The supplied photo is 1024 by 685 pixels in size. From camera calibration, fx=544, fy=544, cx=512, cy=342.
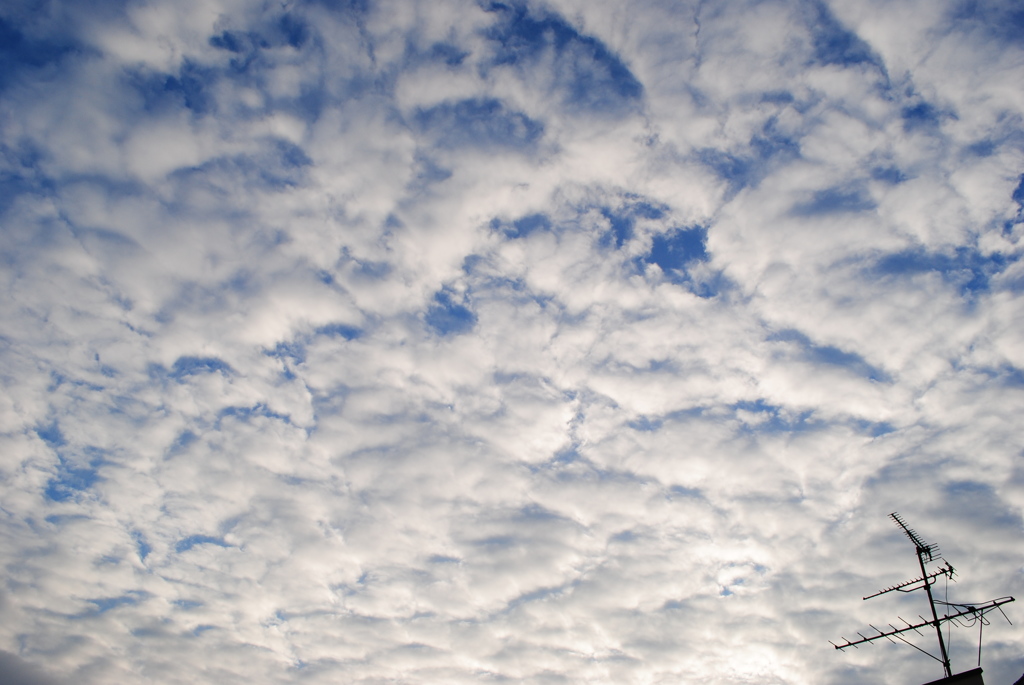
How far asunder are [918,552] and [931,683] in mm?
5688

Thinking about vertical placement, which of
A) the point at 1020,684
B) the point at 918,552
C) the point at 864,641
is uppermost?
the point at 918,552

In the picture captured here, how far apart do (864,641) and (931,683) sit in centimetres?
403

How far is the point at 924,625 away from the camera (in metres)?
20.4

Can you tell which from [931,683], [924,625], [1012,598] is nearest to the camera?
[931,683]

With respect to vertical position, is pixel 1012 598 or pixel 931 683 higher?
pixel 1012 598

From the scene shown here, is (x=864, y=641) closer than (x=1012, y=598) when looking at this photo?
No

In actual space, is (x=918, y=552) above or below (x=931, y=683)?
above

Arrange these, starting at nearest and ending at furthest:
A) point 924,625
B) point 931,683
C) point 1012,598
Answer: point 931,683, point 1012,598, point 924,625

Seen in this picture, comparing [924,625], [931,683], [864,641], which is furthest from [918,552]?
[931,683]

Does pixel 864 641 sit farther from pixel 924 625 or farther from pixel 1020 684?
pixel 1020 684

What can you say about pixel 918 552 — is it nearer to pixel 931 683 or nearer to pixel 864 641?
pixel 864 641

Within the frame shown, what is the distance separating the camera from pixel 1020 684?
17.3 m

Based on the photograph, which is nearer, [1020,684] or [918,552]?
[1020,684]

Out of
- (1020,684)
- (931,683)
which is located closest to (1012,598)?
(1020,684)
